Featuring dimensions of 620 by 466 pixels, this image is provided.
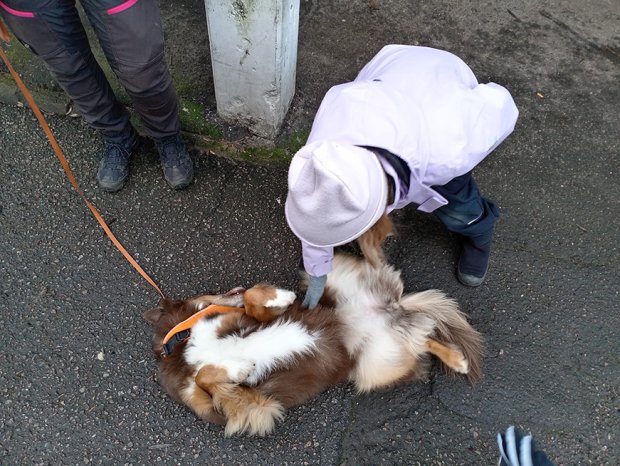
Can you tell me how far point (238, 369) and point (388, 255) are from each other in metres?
1.00

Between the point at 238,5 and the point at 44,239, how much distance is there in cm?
149

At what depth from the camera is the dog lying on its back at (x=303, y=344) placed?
1886 mm

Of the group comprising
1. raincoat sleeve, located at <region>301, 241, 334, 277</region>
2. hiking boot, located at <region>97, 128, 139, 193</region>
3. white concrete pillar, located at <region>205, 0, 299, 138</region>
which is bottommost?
hiking boot, located at <region>97, 128, 139, 193</region>

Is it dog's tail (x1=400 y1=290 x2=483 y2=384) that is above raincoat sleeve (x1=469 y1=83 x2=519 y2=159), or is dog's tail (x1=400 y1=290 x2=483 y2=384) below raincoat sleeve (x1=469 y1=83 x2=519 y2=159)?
below

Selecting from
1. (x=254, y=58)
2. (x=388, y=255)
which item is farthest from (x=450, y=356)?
(x=254, y=58)

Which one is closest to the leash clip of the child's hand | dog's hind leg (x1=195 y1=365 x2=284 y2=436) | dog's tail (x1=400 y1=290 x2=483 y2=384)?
dog's hind leg (x1=195 y1=365 x2=284 y2=436)

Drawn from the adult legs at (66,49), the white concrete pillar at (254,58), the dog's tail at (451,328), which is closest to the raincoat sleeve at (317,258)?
the dog's tail at (451,328)

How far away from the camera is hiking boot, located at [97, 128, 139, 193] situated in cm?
258

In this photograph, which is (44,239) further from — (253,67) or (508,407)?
(508,407)

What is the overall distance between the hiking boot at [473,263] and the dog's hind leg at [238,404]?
41.7 inches

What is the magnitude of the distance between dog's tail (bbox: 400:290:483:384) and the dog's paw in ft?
2.40

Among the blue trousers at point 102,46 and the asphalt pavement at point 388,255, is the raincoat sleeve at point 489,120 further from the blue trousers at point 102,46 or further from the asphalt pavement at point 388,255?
the blue trousers at point 102,46

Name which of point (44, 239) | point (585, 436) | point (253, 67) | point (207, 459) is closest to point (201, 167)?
point (253, 67)

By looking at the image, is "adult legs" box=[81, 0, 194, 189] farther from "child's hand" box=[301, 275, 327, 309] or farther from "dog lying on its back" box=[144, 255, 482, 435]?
"child's hand" box=[301, 275, 327, 309]
